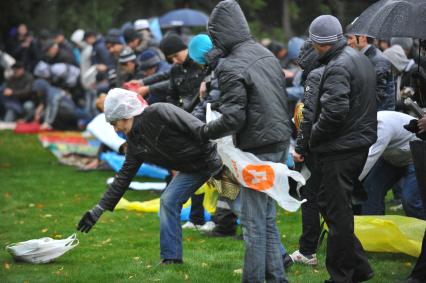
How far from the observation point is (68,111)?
1903 centimetres

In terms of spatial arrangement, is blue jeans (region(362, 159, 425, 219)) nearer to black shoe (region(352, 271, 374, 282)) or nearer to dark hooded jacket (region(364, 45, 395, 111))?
dark hooded jacket (region(364, 45, 395, 111))

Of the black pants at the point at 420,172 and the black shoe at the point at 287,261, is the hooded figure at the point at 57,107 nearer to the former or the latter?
the black shoe at the point at 287,261

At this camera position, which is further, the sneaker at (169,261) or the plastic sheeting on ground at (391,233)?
the plastic sheeting on ground at (391,233)

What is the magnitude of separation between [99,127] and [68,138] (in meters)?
3.44

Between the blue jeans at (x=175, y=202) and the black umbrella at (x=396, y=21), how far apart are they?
1957 millimetres

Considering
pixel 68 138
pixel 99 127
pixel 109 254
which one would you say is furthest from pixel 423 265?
pixel 68 138

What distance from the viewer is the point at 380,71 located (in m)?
8.80

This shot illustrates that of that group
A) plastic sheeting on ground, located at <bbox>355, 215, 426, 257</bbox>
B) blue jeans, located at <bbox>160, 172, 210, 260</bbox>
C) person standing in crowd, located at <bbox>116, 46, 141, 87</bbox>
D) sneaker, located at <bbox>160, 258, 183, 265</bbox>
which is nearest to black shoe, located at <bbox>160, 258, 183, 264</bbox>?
sneaker, located at <bbox>160, 258, 183, 265</bbox>

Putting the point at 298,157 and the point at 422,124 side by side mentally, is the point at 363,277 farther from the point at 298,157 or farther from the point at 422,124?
the point at 422,124

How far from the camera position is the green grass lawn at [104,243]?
294 inches

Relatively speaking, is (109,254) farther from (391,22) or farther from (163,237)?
(391,22)

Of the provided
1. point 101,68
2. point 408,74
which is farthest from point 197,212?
point 101,68

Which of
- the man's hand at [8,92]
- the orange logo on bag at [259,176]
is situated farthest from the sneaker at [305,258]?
the man's hand at [8,92]

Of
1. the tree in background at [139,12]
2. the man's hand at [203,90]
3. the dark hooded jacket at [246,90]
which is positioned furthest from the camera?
the tree in background at [139,12]
